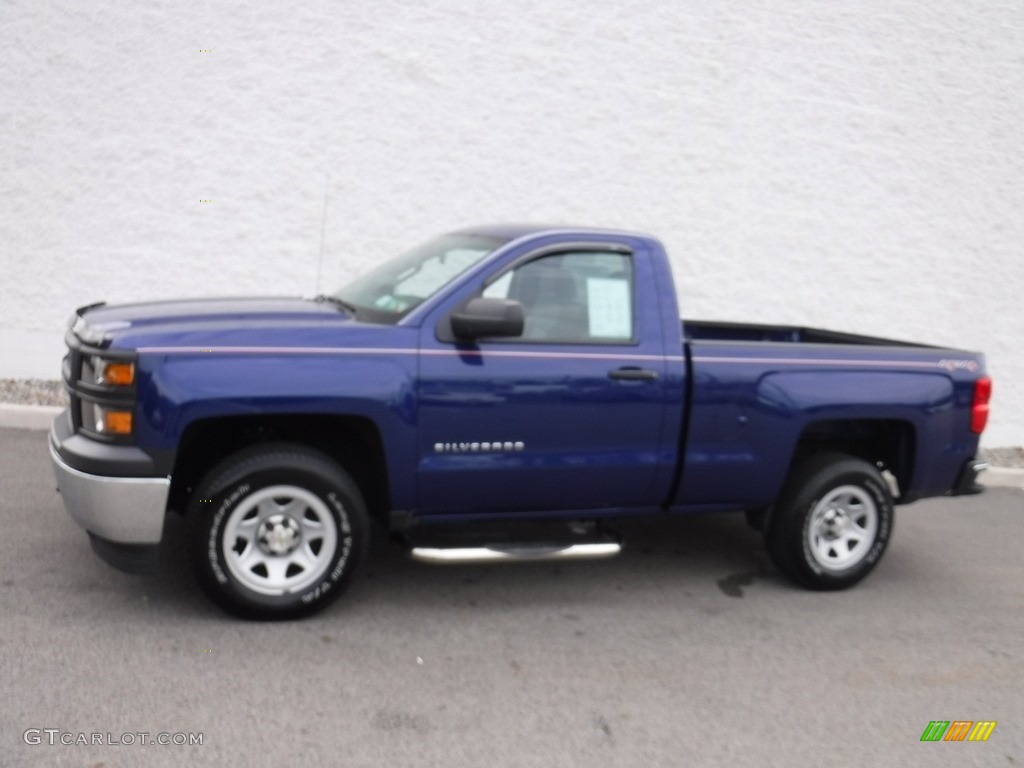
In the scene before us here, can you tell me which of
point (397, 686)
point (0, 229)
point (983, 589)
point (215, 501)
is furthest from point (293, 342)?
point (0, 229)

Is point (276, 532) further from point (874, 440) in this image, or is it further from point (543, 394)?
point (874, 440)

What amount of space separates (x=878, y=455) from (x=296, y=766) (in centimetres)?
404

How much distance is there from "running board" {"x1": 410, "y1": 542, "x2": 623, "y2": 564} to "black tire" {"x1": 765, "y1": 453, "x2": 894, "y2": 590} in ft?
3.57

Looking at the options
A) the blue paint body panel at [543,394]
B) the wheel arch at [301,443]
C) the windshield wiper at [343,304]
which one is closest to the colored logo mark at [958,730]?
the blue paint body panel at [543,394]

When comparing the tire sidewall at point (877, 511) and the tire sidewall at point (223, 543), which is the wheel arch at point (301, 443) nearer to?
the tire sidewall at point (223, 543)

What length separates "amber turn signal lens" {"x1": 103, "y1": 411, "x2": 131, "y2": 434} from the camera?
450cm

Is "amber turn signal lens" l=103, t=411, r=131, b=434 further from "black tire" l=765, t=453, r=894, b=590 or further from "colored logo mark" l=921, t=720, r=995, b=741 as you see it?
"colored logo mark" l=921, t=720, r=995, b=741

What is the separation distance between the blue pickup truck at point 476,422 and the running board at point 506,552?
2 cm

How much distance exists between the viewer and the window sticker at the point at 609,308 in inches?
209

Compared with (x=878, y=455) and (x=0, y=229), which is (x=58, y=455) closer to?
(x=878, y=455)

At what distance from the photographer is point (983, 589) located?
6215mm

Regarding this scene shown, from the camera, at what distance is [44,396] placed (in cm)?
923

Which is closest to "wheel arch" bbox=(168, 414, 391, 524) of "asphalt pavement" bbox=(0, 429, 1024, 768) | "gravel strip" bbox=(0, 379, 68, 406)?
"asphalt pavement" bbox=(0, 429, 1024, 768)

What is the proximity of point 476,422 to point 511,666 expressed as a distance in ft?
3.69
